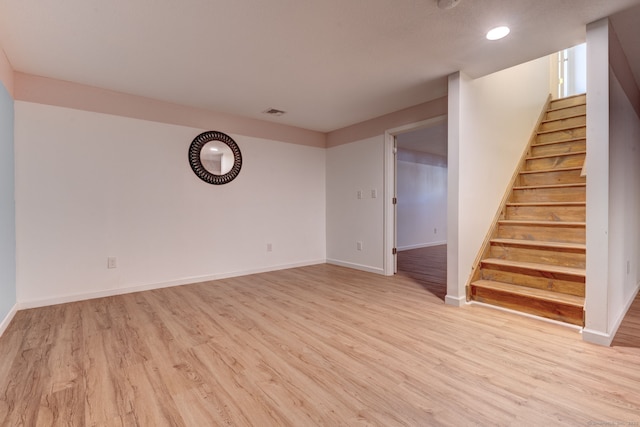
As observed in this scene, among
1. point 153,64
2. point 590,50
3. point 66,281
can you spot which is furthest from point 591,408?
point 66,281

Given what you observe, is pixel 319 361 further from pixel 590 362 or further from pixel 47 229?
pixel 47 229

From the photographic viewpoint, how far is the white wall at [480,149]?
9.11ft

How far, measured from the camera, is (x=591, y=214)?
1.98 meters

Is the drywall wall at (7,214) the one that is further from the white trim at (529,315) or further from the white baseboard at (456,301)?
→ the white trim at (529,315)

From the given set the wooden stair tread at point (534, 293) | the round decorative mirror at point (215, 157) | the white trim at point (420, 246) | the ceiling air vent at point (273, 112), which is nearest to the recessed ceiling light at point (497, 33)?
the wooden stair tread at point (534, 293)

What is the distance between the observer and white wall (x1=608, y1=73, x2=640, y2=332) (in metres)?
2.04

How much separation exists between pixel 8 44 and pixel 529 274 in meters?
4.65

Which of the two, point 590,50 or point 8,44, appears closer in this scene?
point 590,50

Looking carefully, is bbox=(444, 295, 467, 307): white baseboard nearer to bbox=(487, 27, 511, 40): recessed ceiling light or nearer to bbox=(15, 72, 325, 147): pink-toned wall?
bbox=(487, 27, 511, 40): recessed ceiling light

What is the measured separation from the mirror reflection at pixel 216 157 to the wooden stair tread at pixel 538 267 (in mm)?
3261

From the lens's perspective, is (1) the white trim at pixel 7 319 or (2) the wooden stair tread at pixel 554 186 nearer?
(1) the white trim at pixel 7 319

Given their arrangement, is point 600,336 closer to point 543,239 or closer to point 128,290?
point 543,239

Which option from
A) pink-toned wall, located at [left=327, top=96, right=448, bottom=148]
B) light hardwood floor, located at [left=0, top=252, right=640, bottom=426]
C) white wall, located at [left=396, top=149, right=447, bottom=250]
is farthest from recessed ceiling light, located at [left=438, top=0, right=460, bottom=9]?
white wall, located at [left=396, top=149, right=447, bottom=250]

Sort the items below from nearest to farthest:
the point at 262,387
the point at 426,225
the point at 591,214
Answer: the point at 262,387
the point at 591,214
the point at 426,225
